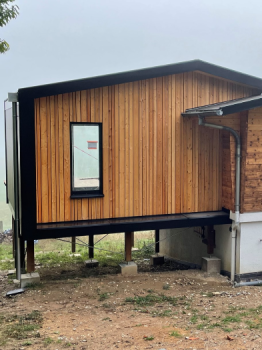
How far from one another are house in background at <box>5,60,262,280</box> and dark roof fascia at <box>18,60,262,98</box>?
2 centimetres

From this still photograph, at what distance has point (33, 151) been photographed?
A: 8.31 m

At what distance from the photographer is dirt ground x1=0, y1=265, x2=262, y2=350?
228 inches

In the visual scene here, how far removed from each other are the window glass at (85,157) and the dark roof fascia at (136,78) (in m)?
0.87

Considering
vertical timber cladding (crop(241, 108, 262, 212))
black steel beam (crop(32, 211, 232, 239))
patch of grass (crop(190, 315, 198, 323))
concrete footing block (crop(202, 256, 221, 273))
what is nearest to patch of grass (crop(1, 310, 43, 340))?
black steel beam (crop(32, 211, 232, 239))

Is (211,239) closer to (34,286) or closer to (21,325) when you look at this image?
(34,286)

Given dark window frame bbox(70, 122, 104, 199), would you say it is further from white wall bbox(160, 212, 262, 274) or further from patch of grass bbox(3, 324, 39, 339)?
white wall bbox(160, 212, 262, 274)

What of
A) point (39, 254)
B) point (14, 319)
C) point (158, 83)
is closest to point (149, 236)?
point (39, 254)

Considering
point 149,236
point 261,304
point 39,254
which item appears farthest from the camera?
point 149,236

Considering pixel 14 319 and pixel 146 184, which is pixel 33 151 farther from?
pixel 14 319

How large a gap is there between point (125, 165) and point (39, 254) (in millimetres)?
6449

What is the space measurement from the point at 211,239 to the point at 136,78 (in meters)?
4.50

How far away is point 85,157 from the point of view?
8.91 meters

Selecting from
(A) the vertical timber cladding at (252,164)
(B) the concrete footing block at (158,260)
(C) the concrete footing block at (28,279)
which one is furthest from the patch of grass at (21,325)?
(B) the concrete footing block at (158,260)

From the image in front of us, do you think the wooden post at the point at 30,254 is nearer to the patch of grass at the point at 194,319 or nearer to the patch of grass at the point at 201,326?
the patch of grass at the point at 194,319
